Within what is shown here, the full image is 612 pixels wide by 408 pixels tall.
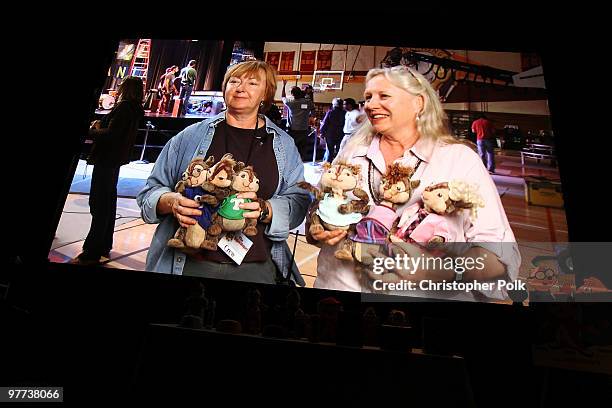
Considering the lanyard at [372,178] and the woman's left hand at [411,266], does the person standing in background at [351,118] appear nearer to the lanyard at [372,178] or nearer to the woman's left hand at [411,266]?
the lanyard at [372,178]

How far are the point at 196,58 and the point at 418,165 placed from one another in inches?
54.7

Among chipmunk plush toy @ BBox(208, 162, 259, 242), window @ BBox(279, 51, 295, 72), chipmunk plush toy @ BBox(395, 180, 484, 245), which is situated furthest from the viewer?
window @ BBox(279, 51, 295, 72)

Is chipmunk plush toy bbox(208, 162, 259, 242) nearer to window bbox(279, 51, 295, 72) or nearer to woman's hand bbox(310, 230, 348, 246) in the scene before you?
woman's hand bbox(310, 230, 348, 246)

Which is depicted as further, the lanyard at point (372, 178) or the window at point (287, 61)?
the window at point (287, 61)

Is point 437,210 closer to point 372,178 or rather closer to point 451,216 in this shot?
point 451,216

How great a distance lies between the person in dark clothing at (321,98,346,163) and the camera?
2.12m

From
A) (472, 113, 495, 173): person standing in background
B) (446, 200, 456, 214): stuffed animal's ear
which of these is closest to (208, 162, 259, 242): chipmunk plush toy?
(446, 200, 456, 214): stuffed animal's ear

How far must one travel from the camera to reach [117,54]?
8.30 ft

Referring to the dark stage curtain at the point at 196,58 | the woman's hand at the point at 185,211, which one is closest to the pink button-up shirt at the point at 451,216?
the woman's hand at the point at 185,211

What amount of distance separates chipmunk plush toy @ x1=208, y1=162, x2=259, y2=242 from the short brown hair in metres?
0.40

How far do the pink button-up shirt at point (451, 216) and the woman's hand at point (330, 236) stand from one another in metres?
0.03

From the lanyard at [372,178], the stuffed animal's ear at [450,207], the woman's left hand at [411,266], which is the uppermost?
the lanyard at [372,178]

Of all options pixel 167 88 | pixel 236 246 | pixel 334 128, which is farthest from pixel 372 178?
pixel 167 88

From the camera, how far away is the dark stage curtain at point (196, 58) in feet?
7.59
